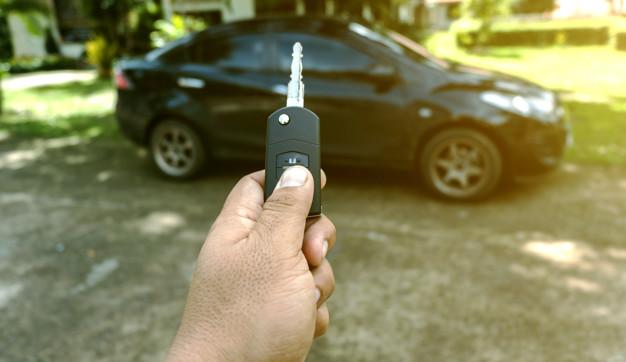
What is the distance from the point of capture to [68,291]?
3.87 meters

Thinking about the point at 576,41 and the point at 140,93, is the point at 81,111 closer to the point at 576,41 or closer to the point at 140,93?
the point at 140,93

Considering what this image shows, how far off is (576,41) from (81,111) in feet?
71.2

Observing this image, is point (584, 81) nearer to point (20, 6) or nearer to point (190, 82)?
point (190, 82)

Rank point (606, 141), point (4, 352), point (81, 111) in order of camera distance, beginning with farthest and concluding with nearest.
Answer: point (81, 111), point (606, 141), point (4, 352)

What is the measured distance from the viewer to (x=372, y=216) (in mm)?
5031

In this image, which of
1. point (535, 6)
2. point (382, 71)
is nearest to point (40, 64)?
point (382, 71)

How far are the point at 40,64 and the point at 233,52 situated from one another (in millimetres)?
17093

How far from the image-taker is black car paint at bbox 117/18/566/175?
16.8ft

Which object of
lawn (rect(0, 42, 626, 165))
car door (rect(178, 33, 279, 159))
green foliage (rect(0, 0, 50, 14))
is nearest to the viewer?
car door (rect(178, 33, 279, 159))

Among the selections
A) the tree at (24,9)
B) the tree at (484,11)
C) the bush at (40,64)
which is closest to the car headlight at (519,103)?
the tree at (24,9)

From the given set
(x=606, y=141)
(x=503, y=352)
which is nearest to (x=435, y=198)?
(x=503, y=352)

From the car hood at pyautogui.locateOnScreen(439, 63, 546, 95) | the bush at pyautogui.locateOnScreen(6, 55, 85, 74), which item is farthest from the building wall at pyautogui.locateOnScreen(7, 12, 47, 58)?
the car hood at pyautogui.locateOnScreen(439, 63, 546, 95)

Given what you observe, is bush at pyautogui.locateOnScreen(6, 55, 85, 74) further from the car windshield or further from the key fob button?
the key fob button

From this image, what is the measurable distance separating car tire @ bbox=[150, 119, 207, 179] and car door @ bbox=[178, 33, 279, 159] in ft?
0.64
